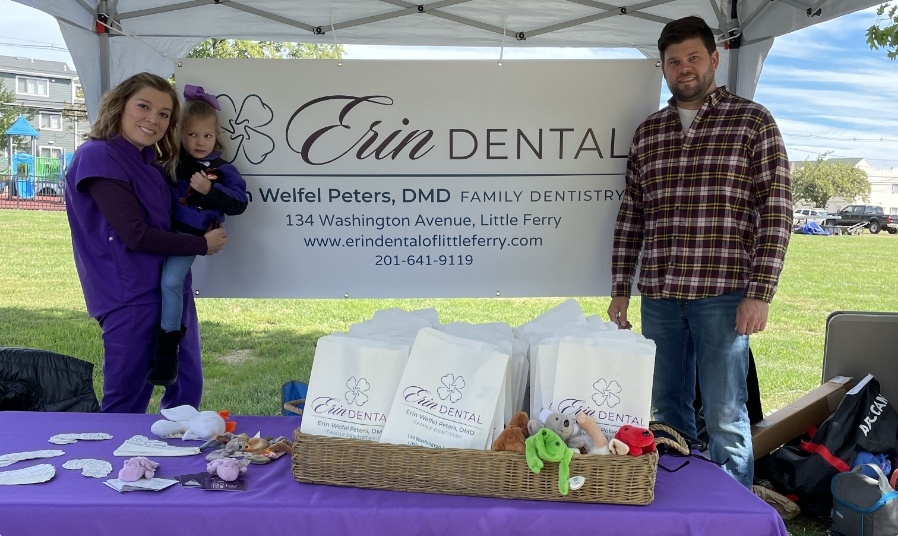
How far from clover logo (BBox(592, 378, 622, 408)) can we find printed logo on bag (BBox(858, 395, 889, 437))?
2.04 metres

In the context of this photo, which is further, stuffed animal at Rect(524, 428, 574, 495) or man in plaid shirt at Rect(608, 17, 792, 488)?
man in plaid shirt at Rect(608, 17, 792, 488)

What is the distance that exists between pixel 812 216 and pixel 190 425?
28.5 meters

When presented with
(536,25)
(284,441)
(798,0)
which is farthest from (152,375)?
(798,0)

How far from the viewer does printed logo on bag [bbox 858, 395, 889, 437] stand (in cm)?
297

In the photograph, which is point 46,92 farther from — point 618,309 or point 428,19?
point 618,309

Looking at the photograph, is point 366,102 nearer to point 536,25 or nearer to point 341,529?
point 536,25

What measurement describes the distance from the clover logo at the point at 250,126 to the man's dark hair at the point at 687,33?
1.61 m

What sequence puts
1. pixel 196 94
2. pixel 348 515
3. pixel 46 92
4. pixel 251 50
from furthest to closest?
1. pixel 46 92
2. pixel 251 50
3. pixel 196 94
4. pixel 348 515

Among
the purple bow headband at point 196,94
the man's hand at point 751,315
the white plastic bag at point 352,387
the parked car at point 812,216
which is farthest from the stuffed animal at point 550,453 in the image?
the parked car at point 812,216

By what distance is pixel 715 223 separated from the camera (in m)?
2.47

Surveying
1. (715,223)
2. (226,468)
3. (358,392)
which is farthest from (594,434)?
(715,223)

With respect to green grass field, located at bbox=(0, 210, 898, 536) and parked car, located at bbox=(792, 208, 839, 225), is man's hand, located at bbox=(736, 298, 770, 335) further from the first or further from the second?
parked car, located at bbox=(792, 208, 839, 225)

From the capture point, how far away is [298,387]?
2.40 m

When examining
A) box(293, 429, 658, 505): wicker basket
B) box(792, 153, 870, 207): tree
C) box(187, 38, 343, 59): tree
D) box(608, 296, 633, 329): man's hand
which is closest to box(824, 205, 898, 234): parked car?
box(792, 153, 870, 207): tree
